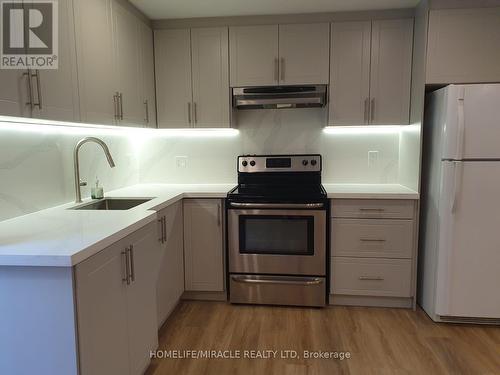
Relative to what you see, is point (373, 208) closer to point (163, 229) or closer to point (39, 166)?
point (163, 229)

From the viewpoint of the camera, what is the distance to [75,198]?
7.69 ft

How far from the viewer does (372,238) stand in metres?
2.68

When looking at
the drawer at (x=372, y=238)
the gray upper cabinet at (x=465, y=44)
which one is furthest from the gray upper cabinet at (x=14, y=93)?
the gray upper cabinet at (x=465, y=44)

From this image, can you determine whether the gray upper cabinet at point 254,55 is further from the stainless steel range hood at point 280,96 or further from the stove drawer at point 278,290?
the stove drawer at point 278,290

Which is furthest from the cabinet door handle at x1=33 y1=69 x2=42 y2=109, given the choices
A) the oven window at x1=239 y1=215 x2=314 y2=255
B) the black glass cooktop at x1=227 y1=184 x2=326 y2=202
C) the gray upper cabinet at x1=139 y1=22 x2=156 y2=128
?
the oven window at x1=239 y1=215 x2=314 y2=255

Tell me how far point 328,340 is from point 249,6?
246cm

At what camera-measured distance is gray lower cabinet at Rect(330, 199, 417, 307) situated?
265 cm

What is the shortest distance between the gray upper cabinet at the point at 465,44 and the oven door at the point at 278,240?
1362mm

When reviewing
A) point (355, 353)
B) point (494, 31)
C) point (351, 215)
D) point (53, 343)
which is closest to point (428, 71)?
point (494, 31)

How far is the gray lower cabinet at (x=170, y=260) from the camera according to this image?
237 centimetres

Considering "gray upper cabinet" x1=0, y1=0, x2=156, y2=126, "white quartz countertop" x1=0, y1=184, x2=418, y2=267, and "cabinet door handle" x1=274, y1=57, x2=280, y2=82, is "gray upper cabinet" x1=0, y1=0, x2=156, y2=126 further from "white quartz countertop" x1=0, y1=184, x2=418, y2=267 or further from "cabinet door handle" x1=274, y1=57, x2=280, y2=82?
"cabinet door handle" x1=274, y1=57, x2=280, y2=82

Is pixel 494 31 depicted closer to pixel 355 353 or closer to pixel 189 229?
pixel 355 353

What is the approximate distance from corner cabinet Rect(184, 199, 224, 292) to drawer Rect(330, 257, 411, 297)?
908mm

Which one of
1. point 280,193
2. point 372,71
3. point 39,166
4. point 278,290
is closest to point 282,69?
point 372,71
